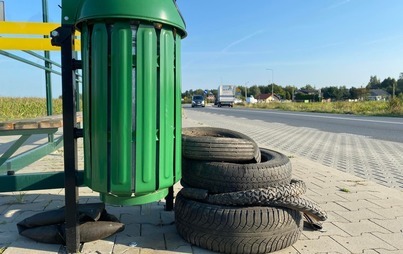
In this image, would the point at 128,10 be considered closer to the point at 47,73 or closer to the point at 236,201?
the point at 236,201

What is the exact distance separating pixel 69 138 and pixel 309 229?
2142 millimetres

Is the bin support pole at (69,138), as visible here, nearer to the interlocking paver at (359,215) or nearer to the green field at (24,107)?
the interlocking paver at (359,215)

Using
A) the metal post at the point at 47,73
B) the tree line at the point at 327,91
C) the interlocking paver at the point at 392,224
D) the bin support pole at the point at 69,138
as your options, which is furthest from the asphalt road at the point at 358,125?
the tree line at the point at 327,91

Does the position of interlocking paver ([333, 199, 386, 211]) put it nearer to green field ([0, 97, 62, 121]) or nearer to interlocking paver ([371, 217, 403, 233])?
interlocking paver ([371, 217, 403, 233])

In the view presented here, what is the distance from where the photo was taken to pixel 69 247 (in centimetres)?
234

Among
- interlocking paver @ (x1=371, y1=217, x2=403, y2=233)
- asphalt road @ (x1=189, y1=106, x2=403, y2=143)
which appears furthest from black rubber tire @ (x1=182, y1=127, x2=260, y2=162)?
asphalt road @ (x1=189, y1=106, x2=403, y2=143)

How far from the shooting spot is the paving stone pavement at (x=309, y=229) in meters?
2.45

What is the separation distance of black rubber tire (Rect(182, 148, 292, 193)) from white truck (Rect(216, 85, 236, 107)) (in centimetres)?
4900

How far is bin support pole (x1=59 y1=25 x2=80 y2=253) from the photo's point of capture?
2.24m

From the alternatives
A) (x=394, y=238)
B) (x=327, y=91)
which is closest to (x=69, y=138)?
(x=394, y=238)

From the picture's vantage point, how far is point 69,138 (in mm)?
2283

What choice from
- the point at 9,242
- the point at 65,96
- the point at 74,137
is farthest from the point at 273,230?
the point at 9,242

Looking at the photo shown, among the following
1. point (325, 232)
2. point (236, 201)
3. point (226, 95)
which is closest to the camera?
point (236, 201)

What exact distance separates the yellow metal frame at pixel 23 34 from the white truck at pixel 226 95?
4649 centimetres
